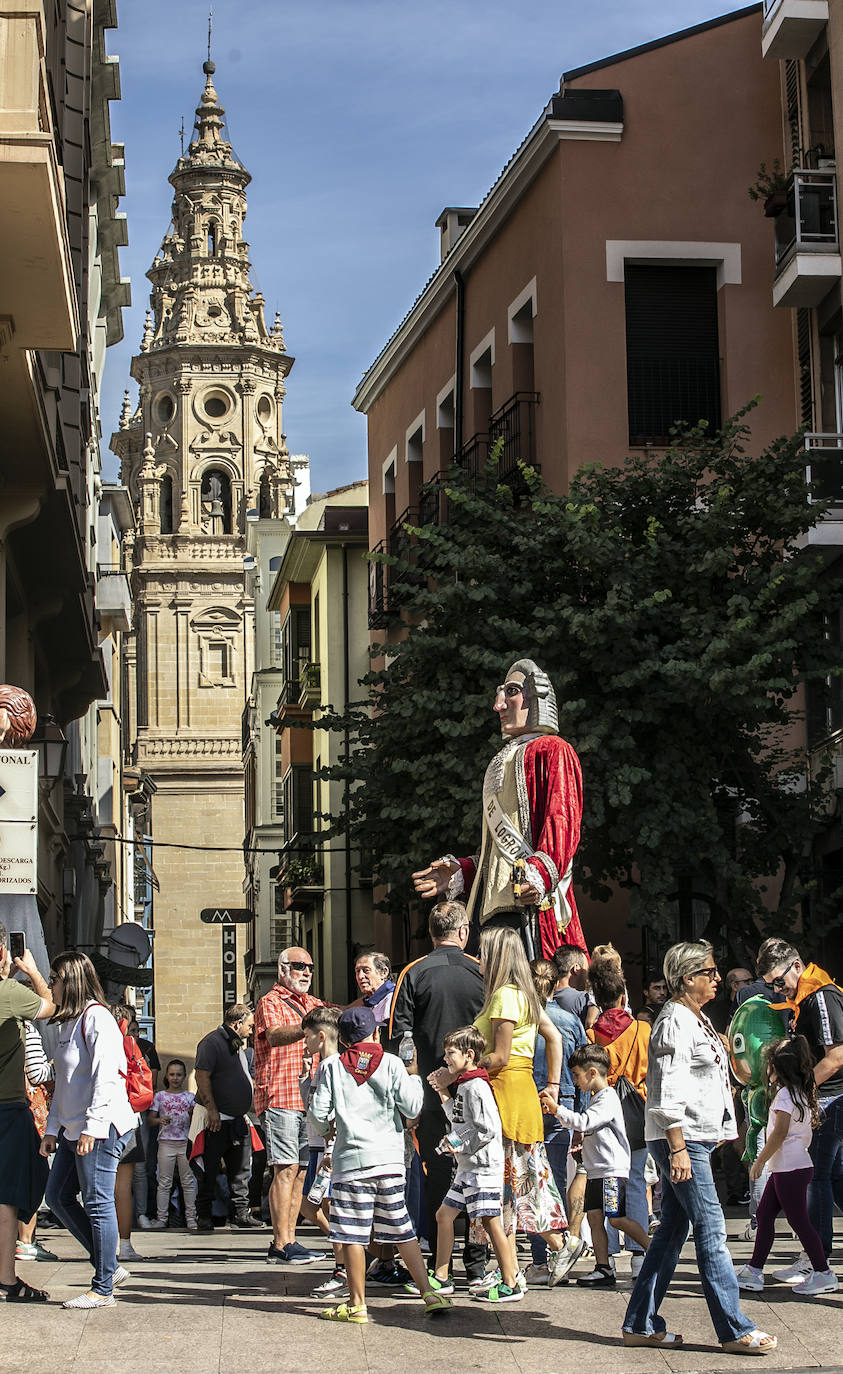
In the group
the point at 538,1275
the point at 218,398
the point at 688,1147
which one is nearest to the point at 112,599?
the point at 538,1275

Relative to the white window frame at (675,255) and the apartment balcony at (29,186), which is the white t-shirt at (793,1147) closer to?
the apartment balcony at (29,186)

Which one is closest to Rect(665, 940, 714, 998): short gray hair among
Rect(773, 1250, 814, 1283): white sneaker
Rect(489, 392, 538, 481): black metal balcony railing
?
Rect(773, 1250, 814, 1283): white sneaker

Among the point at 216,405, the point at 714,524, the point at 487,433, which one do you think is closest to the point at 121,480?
the point at 216,405

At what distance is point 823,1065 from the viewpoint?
10.6 m

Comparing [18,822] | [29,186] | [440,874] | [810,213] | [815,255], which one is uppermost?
[810,213]

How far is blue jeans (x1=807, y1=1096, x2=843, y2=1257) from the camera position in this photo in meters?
10.8

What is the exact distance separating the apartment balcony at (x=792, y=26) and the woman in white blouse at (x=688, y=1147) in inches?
734

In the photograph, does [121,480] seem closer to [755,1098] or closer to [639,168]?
[639,168]

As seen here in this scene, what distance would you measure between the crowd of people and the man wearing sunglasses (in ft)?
0.04

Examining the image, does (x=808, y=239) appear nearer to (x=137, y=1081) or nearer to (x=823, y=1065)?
(x=137, y=1081)

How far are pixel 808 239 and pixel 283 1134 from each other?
50.6 feet

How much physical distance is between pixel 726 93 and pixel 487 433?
17.1 feet

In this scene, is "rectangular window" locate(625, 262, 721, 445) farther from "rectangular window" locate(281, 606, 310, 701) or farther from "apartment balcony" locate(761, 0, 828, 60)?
"rectangular window" locate(281, 606, 310, 701)

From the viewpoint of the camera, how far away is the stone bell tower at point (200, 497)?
312ft
